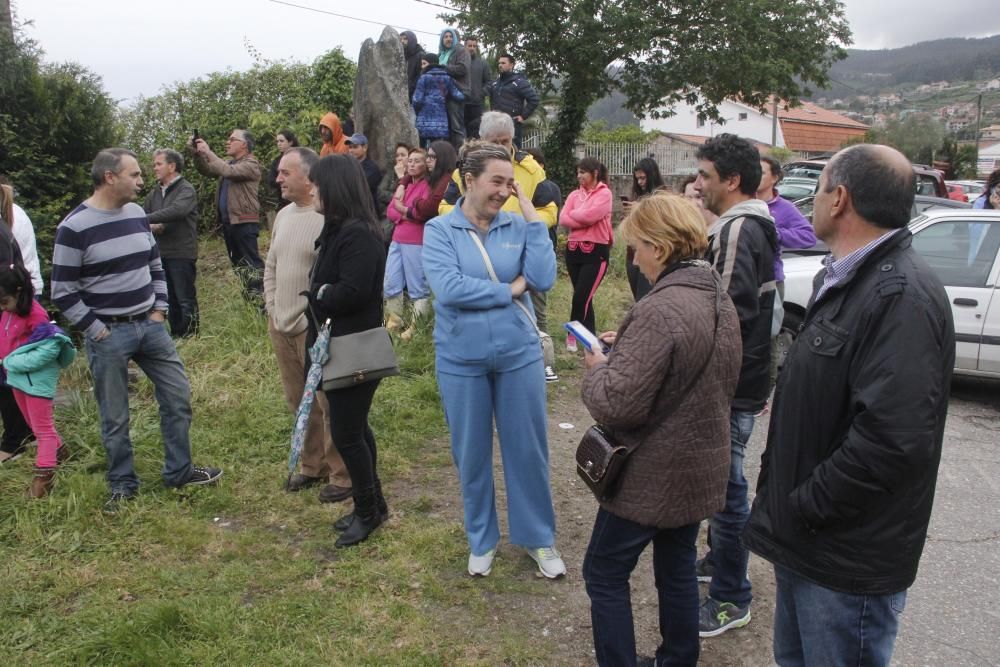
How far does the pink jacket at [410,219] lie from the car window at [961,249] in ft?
14.5

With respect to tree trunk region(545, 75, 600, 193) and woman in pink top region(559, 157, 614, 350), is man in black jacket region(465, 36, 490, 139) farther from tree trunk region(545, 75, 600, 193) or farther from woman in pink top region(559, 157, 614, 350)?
tree trunk region(545, 75, 600, 193)

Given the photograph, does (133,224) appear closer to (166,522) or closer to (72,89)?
(166,522)

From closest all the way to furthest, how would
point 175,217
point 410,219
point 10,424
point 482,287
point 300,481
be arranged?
point 482,287
point 300,481
point 10,424
point 410,219
point 175,217

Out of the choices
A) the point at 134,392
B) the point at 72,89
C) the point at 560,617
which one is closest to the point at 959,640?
the point at 560,617

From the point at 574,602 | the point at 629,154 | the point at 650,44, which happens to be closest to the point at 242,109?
the point at 574,602

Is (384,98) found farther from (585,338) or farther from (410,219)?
(585,338)

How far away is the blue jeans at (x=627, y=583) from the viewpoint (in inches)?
102

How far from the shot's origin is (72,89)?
24.6ft

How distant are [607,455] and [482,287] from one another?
112 cm

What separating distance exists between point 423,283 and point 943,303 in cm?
580

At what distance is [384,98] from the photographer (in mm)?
9484

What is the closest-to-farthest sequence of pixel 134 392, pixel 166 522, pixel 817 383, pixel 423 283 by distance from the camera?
1. pixel 817 383
2. pixel 166 522
3. pixel 134 392
4. pixel 423 283

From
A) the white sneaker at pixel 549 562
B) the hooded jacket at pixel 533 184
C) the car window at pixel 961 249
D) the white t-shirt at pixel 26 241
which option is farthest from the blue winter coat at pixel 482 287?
the car window at pixel 961 249

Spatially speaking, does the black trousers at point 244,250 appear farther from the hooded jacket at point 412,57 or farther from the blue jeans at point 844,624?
the blue jeans at point 844,624
